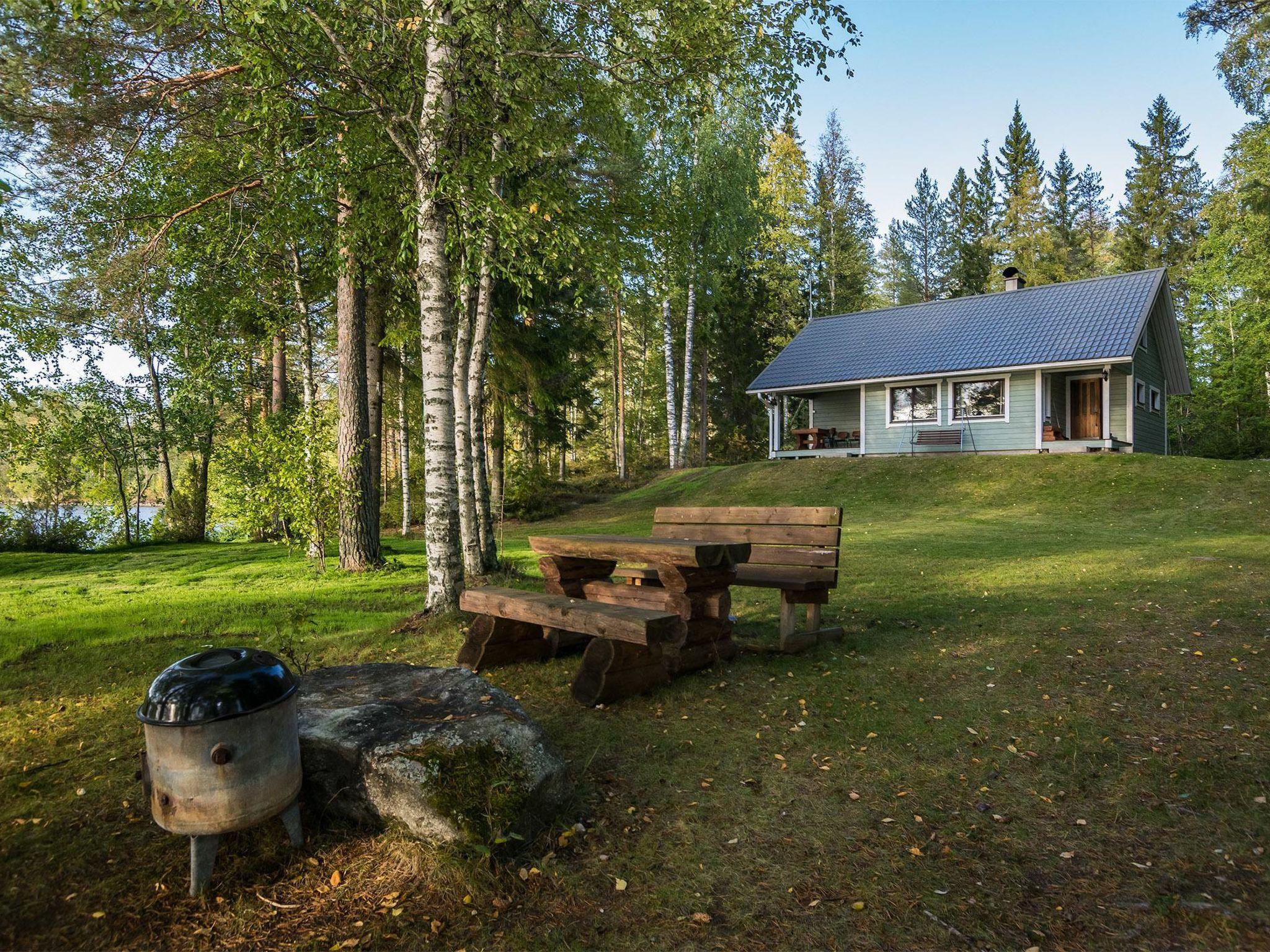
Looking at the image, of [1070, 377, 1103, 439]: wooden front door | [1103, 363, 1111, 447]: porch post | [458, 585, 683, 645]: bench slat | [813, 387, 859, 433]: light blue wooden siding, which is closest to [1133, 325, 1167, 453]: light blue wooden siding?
[1103, 363, 1111, 447]: porch post

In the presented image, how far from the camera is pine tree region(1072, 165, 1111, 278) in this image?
44875 mm

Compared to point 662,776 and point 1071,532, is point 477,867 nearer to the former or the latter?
point 662,776

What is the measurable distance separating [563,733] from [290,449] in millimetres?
6773

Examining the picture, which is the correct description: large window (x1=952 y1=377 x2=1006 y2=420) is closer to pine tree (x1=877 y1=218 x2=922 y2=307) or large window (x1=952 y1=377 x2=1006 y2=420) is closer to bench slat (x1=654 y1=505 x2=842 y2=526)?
bench slat (x1=654 y1=505 x2=842 y2=526)

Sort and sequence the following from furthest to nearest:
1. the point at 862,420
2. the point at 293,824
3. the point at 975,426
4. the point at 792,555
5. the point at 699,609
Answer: the point at 862,420
the point at 975,426
the point at 792,555
the point at 699,609
the point at 293,824

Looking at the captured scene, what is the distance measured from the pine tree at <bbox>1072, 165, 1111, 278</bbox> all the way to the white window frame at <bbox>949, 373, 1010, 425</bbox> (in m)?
28.2

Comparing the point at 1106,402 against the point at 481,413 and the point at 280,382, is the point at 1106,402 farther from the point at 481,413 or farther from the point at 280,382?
the point at 280,382

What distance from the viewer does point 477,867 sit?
109 inches

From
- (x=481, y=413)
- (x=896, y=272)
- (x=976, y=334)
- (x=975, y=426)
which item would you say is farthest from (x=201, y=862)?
(x=896, y=272)

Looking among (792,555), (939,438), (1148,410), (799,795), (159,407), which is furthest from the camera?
(1148,410)

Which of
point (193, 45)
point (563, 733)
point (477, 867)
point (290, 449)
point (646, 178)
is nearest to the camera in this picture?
point (477, 867)

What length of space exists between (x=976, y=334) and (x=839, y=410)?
4.87 metres

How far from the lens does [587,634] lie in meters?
4.81

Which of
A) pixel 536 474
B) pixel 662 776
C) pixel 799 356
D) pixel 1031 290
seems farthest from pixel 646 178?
pixel 662 776
